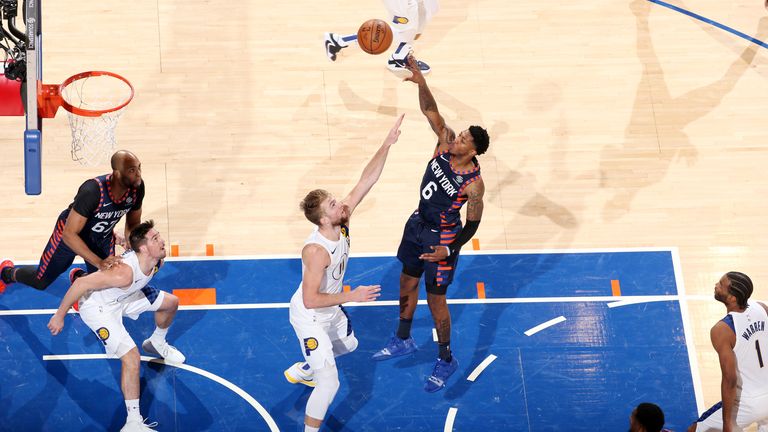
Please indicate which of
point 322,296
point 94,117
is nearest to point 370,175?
point 322,296

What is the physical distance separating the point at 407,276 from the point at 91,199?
122 inches

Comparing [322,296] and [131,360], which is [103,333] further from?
[322,296]

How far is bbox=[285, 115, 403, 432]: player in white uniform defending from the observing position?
7887 millimetres

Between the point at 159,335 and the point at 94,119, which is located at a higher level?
the point at 94,119

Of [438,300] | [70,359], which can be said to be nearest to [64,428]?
[70,359]

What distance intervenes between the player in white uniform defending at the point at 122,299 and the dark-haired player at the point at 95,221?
172 mm

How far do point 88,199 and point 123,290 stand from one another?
0.90 metres

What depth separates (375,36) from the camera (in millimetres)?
10289

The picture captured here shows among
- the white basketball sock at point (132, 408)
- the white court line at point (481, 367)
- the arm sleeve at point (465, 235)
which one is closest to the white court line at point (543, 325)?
the white court line at point (481, 367)

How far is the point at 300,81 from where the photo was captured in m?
11.2

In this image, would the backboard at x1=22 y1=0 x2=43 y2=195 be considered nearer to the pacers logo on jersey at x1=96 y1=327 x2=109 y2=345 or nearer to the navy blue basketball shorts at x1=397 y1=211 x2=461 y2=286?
the pacers logo on jersey at x1=96 y1=327 x2=109 y2=345

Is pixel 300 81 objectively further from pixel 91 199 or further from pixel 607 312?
pixel 607 312

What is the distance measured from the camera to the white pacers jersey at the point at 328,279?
8.00 m

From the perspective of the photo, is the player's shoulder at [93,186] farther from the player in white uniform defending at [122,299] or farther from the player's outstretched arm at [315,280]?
the player's outstretched arm at [315,280]
